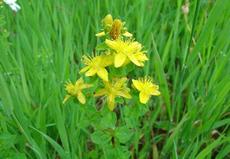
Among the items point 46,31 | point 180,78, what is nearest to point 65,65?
point 46,31

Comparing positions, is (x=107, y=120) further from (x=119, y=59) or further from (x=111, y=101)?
(x=119, y=59)

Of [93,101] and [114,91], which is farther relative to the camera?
[93,101]

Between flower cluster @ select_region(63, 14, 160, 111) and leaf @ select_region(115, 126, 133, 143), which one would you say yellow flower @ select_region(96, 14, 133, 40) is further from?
leaf @ select_region(115, 126, 133, 143)

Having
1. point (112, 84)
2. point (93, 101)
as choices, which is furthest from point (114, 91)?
point (93, 101)

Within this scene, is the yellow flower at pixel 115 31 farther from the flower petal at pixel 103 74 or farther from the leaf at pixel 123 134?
the leaf at pixel 123 134

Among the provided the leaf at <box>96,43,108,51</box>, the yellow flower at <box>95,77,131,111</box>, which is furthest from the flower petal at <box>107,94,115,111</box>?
the leaf at <box>96,43,108,51</box>

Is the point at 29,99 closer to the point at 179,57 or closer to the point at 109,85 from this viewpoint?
the point at 109,85
